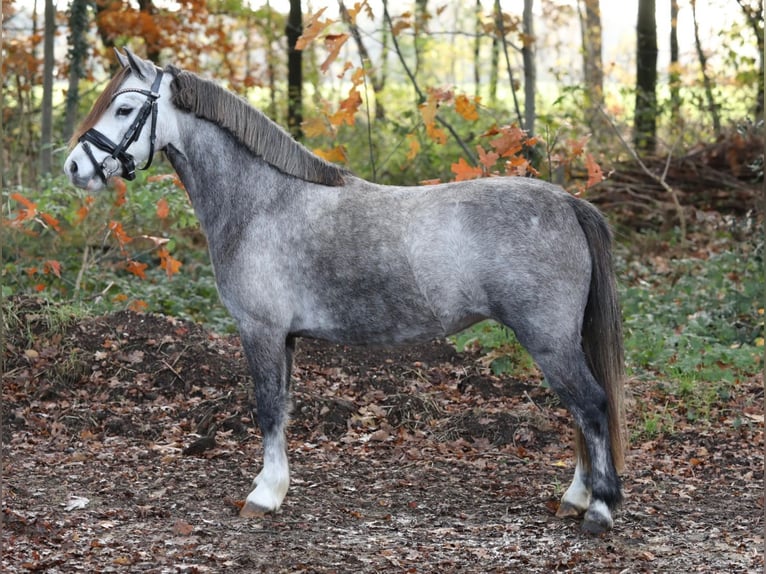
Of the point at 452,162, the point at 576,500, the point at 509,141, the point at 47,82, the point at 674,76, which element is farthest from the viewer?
the point at 674,76

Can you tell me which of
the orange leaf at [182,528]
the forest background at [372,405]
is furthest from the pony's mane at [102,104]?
the orange leaf at [182,528]

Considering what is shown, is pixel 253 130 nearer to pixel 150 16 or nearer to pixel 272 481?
pixel 272 481

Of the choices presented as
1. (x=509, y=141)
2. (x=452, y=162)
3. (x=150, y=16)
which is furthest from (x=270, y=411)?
(x=150, y=16)

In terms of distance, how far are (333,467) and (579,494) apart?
62.4 inches

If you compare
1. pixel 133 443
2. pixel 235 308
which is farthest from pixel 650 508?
pixel 133 443

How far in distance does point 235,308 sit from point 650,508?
2410mm

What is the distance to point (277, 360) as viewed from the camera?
461 centimetres

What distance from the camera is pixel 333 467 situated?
5480mm

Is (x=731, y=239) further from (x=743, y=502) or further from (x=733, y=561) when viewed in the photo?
(x=733, y=561)

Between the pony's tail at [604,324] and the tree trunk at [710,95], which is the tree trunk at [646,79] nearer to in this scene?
the tree trunk at [710,95]

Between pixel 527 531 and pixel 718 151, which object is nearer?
pixel 527 531

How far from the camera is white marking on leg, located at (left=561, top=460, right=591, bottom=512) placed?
456 centimetres

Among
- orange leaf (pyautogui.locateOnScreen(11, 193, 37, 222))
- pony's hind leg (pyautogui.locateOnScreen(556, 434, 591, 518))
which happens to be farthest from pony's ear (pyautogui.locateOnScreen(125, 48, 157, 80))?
pony's hind leg (pyautogui.locateOnScreen(556, 434, 591, 518))

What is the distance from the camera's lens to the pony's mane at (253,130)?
4.62m
